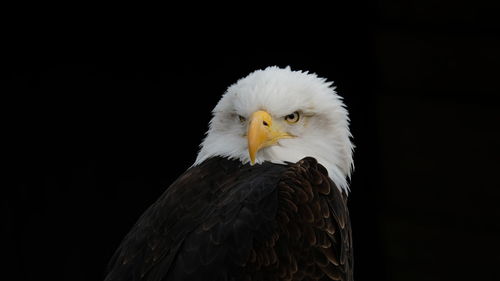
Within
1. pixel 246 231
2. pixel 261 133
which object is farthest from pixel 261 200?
pixel 261 133

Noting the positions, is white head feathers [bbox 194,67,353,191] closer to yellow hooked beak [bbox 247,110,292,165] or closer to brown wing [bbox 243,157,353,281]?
yellow hooked beak [bbox 247,110,292,165]

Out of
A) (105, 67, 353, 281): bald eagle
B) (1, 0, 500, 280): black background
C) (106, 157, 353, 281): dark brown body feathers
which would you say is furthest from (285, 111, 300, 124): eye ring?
(1, 0, 500, 280): black background

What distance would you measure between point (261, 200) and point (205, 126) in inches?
82.3

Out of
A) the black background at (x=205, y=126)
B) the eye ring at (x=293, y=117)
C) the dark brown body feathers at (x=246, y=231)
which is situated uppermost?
the eye ring at (x=293, y=117)

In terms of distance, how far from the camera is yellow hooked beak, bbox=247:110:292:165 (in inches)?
107

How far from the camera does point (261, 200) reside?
8.30 feet

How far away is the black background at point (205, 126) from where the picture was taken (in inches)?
156

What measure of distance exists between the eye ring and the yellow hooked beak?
0.05 m

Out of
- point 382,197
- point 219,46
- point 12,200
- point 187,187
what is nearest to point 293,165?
point 187,187

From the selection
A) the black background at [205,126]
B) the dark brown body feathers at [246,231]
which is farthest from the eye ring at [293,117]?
the black background at [205,126]

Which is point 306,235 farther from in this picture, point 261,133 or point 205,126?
point 205,126

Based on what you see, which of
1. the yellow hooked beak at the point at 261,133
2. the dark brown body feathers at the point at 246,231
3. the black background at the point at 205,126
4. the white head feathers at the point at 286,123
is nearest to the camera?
the dark brown body feathers at the point at 246,231

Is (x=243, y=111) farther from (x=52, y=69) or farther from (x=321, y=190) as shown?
(x=52, y=69)

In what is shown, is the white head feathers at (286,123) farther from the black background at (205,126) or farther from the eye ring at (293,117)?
the black background at (205,126)
